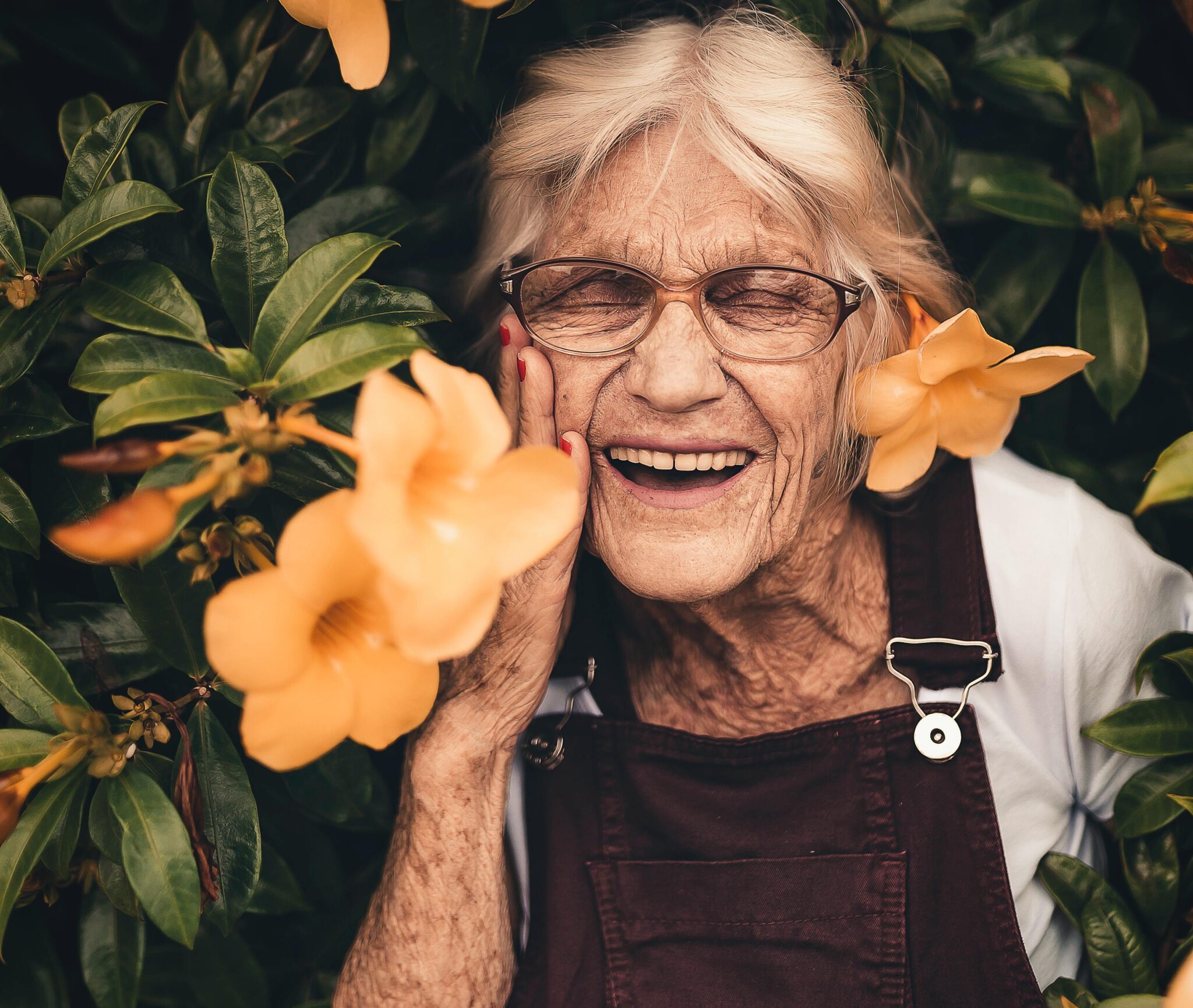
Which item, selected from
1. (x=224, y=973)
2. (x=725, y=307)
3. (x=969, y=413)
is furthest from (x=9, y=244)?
(x=969, y=413)

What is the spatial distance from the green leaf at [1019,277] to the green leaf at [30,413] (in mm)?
1615

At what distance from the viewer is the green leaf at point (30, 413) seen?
1300mm

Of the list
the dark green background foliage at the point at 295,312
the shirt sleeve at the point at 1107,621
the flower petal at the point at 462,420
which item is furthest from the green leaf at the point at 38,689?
the shirt sleeve at the point at 1107,621

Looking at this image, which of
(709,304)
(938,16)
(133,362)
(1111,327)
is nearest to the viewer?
(133,362)

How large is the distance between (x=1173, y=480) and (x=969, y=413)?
496 mm

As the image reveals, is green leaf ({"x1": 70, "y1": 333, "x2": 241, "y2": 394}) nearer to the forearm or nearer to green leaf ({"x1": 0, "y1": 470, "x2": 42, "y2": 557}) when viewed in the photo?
green leaf ({"x1": 0, "y1": 470, "x2": 42, "y2": 557})

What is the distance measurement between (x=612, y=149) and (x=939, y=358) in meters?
0.62

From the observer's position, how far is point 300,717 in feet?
3.06

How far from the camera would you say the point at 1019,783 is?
5.41 feet

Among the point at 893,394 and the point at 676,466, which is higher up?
the point at 893,394

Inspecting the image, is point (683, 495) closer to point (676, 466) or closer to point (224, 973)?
point (676, 466)

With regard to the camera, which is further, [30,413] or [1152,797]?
[1152,797]

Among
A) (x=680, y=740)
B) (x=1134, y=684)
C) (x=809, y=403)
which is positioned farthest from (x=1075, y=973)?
(x=809, y=403)

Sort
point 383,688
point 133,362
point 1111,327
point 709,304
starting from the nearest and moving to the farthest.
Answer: point 383,688 < point 133,362 < point 709,304 < point 1111,327
